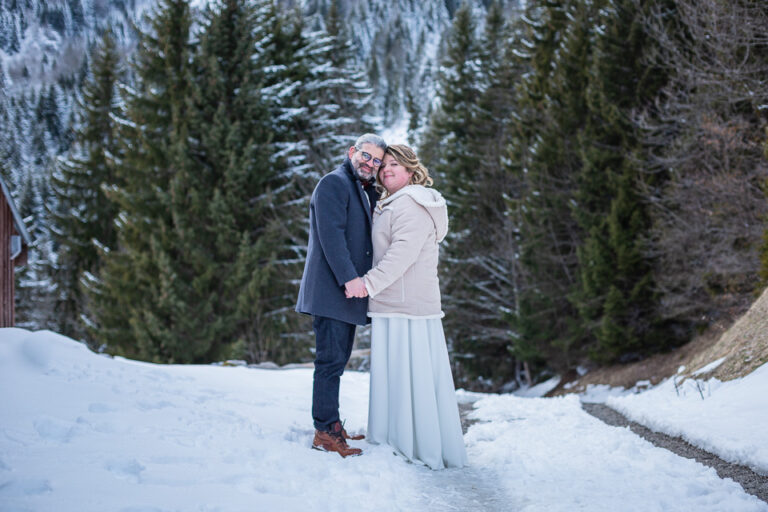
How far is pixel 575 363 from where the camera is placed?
17062 millimetres

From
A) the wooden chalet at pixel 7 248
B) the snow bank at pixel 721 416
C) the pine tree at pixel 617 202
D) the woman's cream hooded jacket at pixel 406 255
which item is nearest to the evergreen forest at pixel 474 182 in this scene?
the pine tree at pixel 617 202

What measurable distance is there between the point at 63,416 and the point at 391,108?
83.7 m

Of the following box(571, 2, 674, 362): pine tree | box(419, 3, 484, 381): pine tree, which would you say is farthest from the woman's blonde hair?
box(419, 3, 484, 381): pine tree

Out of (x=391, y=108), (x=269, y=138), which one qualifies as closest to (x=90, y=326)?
(x=269, y=138)

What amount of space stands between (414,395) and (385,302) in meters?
0.66

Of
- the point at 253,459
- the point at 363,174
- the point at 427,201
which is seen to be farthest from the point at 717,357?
the point at 253,459

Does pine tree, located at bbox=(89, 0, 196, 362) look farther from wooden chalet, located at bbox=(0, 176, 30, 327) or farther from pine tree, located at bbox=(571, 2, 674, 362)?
pine tree, located at bbox=(571, 2, 674, 362)

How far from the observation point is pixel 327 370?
3.78m

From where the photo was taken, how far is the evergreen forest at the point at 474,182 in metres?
12.0

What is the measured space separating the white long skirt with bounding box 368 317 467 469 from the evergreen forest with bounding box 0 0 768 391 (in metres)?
8.27

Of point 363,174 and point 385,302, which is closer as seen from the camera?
point 385,302

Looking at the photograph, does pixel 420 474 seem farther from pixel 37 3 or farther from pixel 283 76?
pixel 283 76

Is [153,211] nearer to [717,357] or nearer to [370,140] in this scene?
[370,140]

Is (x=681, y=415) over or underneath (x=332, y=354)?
underneath
